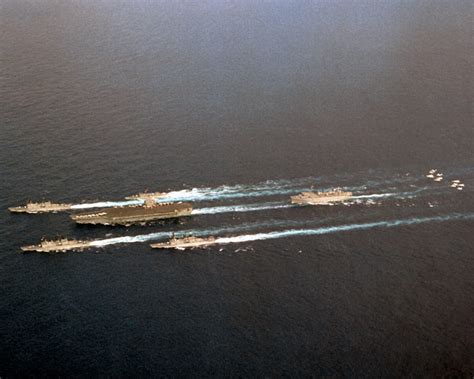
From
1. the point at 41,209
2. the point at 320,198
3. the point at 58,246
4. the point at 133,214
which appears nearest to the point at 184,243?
the point at 133,214

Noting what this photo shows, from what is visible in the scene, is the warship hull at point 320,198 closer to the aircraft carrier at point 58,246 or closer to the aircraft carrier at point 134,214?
the aircraft carrier at point 134,214

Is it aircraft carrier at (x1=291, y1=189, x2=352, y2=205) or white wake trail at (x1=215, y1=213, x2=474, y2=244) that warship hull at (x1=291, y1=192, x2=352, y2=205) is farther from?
white wake trail at (x1=215, y1=213, x2=474, y2=244)

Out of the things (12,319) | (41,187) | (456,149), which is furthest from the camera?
(456,149)

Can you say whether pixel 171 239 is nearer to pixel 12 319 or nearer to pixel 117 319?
pixel 117 319

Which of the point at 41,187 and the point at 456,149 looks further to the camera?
the point at 456,149

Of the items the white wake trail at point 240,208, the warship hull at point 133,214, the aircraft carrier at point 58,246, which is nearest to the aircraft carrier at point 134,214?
the warship hull at point 133,214

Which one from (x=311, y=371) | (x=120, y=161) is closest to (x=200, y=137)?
(x=120, y=161)
